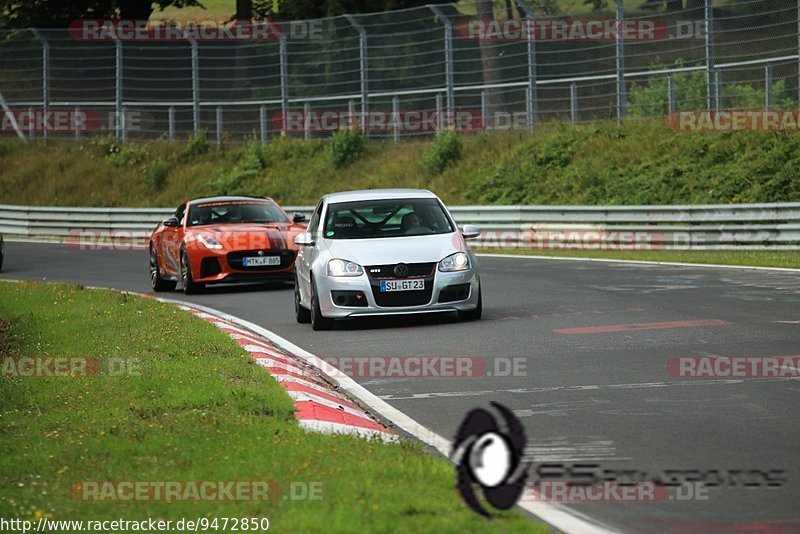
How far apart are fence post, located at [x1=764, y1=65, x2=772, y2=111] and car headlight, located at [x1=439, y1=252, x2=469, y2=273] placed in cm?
1523

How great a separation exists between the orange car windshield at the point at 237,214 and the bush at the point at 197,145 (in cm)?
2315

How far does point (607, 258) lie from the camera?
2536 centimetres

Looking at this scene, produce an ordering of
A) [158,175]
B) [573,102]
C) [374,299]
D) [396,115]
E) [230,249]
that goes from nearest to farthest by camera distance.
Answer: [374,299] < [230,249] < [573,102] < [396,115] < [158,175]

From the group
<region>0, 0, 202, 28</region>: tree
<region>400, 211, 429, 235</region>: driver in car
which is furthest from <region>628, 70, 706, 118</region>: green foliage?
<region>0, 0, 202, 28</region>: tree

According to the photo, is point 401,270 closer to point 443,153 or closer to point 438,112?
point 438,112

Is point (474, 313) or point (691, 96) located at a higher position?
point (691, 96)

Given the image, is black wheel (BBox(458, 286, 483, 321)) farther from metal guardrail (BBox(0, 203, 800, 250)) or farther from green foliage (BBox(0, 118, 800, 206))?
green foliage (BBox(0, 118, 800, 206))

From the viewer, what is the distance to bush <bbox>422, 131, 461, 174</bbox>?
37.2 m

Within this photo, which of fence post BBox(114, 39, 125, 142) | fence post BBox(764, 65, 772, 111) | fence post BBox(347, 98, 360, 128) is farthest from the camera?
fence post BBox(114, 39, 125, 142)

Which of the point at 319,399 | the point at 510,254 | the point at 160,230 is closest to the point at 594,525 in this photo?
the point at 319,399

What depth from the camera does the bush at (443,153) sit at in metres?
37.2

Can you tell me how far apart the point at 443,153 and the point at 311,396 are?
27724 millimetres

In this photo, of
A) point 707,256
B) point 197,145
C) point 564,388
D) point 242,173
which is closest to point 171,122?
point 197,145

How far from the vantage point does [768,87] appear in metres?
28.8
